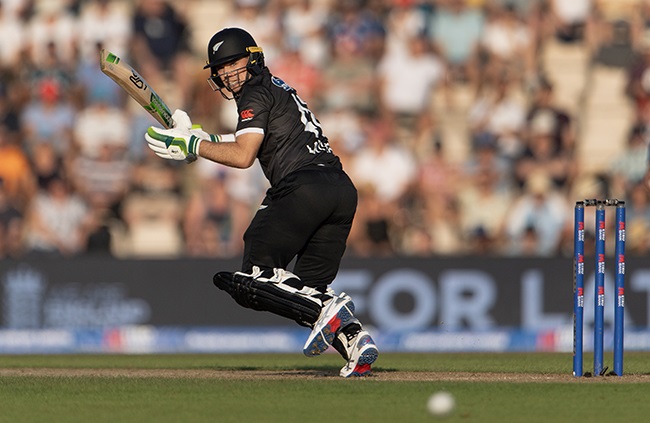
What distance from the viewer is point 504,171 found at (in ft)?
41.9

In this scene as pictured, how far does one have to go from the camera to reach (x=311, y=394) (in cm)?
616

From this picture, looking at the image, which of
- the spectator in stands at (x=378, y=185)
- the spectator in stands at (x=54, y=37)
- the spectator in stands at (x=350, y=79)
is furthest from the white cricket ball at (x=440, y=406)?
the spectator in stands at (x=54, y=37)

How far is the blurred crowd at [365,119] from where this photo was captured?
1251cm

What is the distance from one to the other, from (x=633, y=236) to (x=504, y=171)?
4.77 ft

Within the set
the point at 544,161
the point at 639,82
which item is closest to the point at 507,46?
the point at 639,82

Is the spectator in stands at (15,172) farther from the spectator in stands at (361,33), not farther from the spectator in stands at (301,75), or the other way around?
the spectator in stands at (361,33)

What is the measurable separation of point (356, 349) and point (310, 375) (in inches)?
15.9

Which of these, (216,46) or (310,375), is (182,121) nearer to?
(216,46)

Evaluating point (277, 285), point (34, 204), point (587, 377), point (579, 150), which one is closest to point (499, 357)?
point (587, 377)

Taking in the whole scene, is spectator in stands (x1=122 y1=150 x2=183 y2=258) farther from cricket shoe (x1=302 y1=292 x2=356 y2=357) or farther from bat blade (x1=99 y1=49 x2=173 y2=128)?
cricket shoe (x1=302 y1=292 x2=356 y2=357)

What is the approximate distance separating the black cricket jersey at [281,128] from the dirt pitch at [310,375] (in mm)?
1130

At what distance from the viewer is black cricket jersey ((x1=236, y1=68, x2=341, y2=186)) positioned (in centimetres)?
675

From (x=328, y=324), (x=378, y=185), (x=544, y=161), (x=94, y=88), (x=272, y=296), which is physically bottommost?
(x=328, y=324)

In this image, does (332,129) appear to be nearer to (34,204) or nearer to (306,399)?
(34,204)
